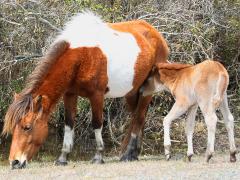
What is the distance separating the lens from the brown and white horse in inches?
342

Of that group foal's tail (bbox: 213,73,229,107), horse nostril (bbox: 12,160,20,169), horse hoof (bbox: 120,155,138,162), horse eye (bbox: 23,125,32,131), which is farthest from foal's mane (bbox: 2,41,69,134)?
foal's tail (bbox: 213,73,229,107)

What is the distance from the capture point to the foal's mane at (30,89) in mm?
8555

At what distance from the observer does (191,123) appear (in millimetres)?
9945

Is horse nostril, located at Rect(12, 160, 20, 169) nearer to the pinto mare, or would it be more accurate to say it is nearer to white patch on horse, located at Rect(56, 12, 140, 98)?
white patch on horse, located at Rect(56, 12, 140, 98)

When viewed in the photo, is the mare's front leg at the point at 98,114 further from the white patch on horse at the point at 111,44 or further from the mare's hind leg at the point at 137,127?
the mare's hind leg at the point at 137,127

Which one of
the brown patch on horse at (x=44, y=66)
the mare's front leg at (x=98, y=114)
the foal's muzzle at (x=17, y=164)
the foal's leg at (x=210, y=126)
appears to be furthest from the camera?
the mare's front leg at (x=98, y=114)

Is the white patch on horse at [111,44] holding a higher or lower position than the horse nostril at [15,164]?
higher

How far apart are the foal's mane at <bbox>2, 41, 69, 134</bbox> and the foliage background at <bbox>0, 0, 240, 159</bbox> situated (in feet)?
11.6

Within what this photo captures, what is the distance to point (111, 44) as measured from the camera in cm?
1027

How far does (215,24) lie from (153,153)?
393cm

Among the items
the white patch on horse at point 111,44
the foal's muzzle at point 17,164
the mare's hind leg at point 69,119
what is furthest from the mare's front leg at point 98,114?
the foal's muzzle at point 17,164

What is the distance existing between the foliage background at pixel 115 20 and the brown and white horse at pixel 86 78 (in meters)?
2.10

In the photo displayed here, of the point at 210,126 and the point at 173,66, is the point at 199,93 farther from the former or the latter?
the point at 173,66

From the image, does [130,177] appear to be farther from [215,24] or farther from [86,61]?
[215,24]
